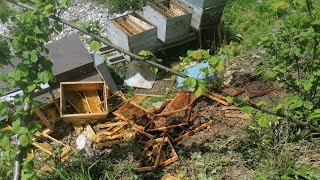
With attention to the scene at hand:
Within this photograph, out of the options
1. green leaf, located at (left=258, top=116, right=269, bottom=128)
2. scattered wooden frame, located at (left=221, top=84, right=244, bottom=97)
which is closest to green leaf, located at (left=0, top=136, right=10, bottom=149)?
green leaf, located at (left=258, top=116, right=269, bottom=128)

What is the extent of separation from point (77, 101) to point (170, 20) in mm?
2277

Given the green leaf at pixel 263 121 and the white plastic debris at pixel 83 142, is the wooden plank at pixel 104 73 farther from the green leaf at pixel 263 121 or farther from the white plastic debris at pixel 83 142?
the green leaf at pixel 263 121

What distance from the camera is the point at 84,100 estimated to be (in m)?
6.19

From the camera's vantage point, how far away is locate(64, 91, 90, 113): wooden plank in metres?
6.05

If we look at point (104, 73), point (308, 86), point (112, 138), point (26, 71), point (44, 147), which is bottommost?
point (44, 147)

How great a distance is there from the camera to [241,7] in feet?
27.5

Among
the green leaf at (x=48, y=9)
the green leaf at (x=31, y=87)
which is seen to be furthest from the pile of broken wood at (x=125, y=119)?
the green leaf at (x=48, y=9)

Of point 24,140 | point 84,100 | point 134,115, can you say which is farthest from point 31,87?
point 84,100

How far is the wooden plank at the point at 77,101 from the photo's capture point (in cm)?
605

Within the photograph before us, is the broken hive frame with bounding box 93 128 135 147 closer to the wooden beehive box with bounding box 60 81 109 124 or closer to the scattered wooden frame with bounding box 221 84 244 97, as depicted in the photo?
the wooden beehive box with bounding box 60 81 109 124

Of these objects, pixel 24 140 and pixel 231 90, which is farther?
pixel 231 90

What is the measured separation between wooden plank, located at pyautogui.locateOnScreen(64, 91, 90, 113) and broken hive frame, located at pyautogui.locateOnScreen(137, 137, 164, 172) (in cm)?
145

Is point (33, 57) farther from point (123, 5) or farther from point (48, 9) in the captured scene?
point (123, 5)

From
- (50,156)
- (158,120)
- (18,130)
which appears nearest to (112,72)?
(158,120)
